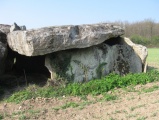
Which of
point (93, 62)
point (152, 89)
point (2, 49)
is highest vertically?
point (2, 49)

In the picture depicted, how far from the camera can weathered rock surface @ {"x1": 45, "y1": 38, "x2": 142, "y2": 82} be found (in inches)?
392

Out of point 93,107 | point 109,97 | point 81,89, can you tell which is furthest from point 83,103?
point 81,89

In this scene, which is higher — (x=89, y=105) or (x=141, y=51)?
(x=141, y=51)

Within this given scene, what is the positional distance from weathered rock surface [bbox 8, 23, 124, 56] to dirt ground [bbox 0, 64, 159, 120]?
1708mm

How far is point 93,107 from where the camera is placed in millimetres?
7359

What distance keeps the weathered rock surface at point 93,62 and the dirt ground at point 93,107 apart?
1.87 m

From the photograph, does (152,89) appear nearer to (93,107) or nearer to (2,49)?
(93,107)

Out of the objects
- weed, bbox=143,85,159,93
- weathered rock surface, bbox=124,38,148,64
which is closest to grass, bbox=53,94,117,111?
weed, bbox=143,85,159,93

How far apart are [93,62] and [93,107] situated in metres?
3.51

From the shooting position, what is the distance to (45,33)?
9.05 metres

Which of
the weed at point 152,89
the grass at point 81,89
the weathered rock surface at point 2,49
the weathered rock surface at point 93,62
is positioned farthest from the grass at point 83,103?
the weathered rock surface at point 2,49

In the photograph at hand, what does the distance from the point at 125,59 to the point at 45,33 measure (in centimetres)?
411

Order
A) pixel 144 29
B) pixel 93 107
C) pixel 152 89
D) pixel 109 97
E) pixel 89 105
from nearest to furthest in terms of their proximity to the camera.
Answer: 1. pixel 93 107
2. pixel 89 105
3. pixel 109 97
4. pixel 152 89
5. pixel 144 29

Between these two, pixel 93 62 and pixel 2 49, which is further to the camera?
pixel 93 62
